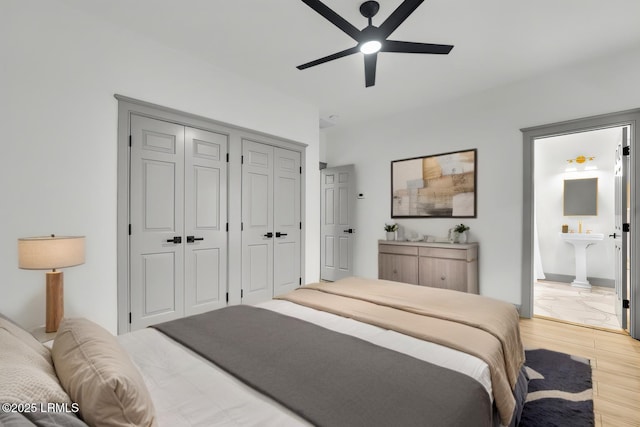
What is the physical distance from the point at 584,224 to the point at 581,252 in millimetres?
581

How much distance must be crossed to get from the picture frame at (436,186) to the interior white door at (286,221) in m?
1.67

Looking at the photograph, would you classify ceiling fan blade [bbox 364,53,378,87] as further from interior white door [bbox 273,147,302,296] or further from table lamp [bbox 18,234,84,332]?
table lamp [bbox 18,234,84,332]

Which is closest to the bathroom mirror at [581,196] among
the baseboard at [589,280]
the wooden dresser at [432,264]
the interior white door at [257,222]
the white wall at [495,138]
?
the baseboard at [589,280]

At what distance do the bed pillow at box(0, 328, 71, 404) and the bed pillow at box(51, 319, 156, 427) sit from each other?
4cm

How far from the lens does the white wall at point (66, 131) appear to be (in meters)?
2.13

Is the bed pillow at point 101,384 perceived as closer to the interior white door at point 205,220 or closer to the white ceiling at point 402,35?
the interior white door at point 205,220

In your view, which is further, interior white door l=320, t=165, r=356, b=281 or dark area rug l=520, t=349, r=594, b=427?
interior white door l=320, t=165, r=356, b=281

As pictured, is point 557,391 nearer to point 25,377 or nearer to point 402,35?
point 25,377

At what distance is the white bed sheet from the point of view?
92 cm

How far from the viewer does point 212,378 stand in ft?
3.75

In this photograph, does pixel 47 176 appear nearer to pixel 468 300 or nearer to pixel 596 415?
pixel 468 300

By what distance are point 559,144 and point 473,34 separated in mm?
4022

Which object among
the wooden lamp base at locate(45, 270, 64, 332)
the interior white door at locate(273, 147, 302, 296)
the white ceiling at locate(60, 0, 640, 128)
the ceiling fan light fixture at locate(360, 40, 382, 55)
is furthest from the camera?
the interior white door at locate(273, 147, 302, 296)

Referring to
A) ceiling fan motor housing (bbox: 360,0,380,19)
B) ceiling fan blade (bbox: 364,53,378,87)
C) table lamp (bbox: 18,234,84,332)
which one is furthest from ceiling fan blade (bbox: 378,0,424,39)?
table lamp (bbox: 18,234,84,332)
